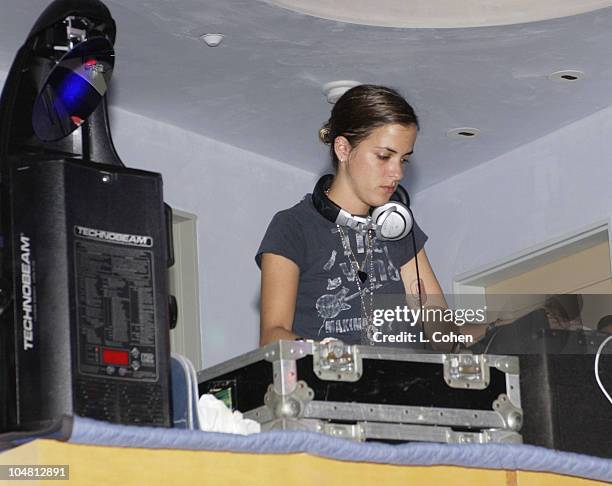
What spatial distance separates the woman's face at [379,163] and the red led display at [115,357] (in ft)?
3.50

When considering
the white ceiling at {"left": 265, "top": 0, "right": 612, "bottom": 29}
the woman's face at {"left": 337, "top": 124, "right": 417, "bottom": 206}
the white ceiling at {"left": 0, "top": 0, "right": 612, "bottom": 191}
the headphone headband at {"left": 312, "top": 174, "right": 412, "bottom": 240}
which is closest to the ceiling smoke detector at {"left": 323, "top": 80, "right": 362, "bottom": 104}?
the white ceiling at {"left": 0, "top": 0, "right": 612, "bottom": 191}

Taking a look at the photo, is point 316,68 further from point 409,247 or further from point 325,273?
point 325,273

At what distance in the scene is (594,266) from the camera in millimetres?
5762

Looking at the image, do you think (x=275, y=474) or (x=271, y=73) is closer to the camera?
(x=275, y=474)

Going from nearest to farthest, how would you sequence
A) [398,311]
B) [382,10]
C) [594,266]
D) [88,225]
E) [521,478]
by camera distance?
1. [88,225]
2. [521,478]
3. [398,311]
4. [382,10]
5. [594,266]

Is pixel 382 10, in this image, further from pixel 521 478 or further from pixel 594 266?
pixel 521 478

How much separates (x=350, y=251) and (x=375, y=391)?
1.83ft

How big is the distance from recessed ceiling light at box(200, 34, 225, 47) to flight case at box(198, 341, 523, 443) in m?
2.60

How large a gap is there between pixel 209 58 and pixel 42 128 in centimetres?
298

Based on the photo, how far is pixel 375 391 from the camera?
7.83ft

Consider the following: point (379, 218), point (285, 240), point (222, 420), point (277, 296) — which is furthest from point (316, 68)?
point (222, 420)

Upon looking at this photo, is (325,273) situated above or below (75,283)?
above

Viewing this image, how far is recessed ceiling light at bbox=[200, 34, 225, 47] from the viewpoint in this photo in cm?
497

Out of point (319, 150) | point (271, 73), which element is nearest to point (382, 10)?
point (271, 73)
